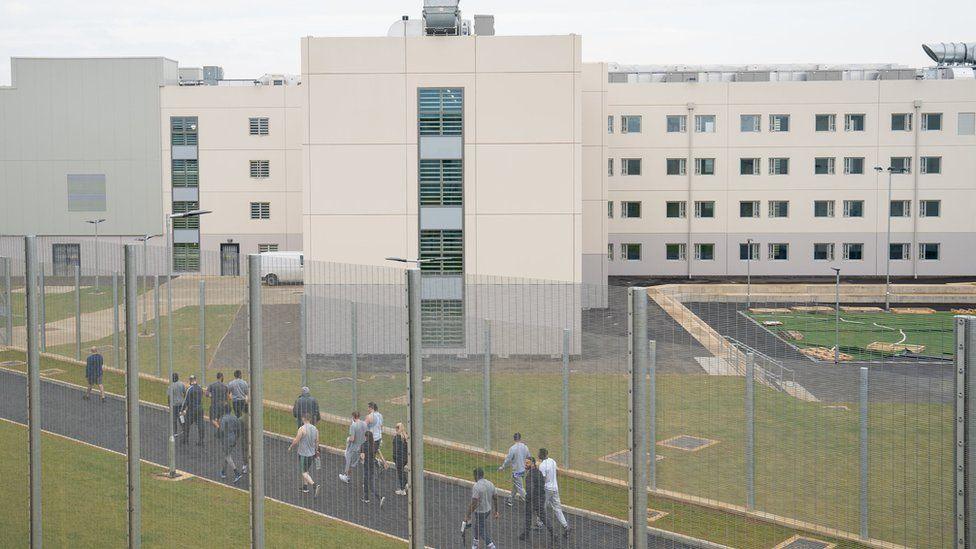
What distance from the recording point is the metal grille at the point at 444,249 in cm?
2817

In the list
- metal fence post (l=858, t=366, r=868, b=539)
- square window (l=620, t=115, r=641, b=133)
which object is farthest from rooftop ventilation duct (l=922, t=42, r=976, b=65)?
metal fence post (l=858, t=366, r=868, b=539)

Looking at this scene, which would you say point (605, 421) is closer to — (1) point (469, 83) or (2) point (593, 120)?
(1) point (469, 83)

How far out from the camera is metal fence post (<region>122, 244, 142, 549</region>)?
7488mm

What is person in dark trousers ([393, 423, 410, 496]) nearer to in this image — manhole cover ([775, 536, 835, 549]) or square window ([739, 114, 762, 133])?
manhole cover ([775, 536, 835, 549])

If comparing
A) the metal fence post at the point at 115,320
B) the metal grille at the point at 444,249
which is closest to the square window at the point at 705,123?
the metal grille at the point at 444,249

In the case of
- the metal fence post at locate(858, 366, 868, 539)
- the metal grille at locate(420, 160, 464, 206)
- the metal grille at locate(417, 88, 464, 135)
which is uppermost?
the metal grille at locate(417, 88, 464, 135)

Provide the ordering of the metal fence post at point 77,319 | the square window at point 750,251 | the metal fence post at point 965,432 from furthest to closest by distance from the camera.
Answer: the square window at point 750,251, the metal fence post at point 77,319, the metal fence post at point 965,432

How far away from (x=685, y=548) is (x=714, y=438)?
1119mm

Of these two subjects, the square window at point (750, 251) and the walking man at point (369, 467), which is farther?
the square window at point (750, 251)

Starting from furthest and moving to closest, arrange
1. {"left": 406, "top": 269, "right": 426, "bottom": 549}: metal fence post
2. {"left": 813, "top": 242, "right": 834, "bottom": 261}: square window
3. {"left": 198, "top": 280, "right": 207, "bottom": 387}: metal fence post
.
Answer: {"left": 813, "top": 242, "right": 834, "bottom": 261}: square window
{"left": 198, "top": 280, "right": 207, "bottom": 387}: metal fence post
{"left": 406, "top": 269, "right": 426, "bottom": 549}: metal fence post

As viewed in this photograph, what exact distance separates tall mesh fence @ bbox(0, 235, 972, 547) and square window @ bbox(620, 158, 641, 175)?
49.6 metres

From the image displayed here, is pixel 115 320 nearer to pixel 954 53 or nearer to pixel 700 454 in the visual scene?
pixel 700 454

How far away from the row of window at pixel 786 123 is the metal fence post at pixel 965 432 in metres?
52.2

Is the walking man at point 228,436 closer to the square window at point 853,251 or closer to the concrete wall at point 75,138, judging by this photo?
the concrete wall at point 75,138
